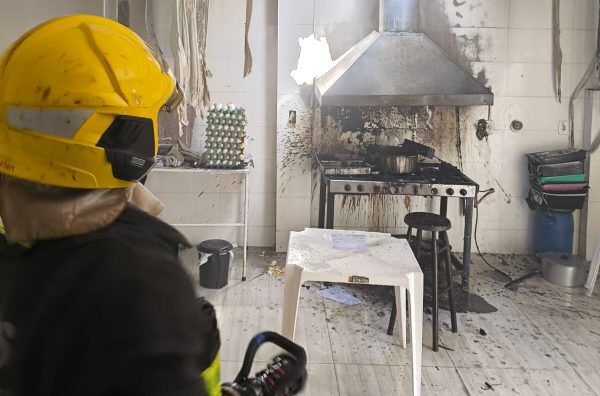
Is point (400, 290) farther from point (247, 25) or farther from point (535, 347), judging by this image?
point (247, 25)

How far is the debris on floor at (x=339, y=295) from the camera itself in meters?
3.60

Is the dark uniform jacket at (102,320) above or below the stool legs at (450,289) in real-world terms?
above

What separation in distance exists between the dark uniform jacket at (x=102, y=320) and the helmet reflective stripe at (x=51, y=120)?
0.16 m

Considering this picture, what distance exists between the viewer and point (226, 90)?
4363 mm

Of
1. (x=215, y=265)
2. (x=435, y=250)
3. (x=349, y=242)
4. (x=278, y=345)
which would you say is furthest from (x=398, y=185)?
(x=278, y=345)

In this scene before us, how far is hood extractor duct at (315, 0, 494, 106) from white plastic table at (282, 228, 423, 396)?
4.53ft

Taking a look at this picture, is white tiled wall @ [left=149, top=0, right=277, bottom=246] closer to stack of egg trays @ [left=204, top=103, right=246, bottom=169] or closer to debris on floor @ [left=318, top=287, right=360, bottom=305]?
stack of egg trays @ [left=204, top=103, right=246, bottom=169]

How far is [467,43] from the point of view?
4293 mm

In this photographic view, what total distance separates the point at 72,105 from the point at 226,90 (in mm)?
3656

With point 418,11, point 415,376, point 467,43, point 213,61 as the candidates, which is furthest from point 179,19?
point 415,376

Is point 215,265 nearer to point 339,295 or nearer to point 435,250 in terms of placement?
point 339,295

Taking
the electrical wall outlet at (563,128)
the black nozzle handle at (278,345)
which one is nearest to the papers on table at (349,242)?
the black nozzle handle at (278,345)

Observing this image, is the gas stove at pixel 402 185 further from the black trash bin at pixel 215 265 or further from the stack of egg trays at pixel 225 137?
the black trash bin at pixel 215 265

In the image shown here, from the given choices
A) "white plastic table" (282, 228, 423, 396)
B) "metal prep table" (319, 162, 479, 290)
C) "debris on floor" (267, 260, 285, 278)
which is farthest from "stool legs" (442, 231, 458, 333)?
"debris on floor" (267, 260, 285, 278)
